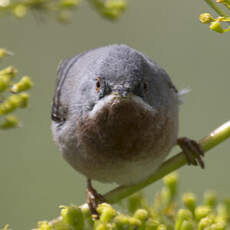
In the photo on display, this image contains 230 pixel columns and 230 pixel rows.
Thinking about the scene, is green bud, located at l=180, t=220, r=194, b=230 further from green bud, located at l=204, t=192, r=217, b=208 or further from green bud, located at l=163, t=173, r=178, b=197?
green bud, located at l=163, t=173, r=178, b=197

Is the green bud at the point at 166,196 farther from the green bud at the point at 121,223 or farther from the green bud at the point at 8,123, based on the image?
the green bud at the point at 8,123

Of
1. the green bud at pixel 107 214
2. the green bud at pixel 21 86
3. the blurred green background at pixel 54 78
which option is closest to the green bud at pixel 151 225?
the green bud at pixel 107 214

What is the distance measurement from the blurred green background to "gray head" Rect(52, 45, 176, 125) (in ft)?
9.77

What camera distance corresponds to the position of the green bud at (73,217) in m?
2.67

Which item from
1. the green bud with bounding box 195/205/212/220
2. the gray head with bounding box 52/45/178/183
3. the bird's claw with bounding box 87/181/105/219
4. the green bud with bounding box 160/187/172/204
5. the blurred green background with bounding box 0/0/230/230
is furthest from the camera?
the blurred green background with bounding box 0/0/230/230

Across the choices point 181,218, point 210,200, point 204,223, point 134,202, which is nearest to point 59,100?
point 134,202

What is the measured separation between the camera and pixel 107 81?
321 centimetres

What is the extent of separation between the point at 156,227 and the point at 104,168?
108 cm

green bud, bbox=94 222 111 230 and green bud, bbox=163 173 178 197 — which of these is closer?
green bud, bbox=94 222 111 230

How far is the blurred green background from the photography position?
7.21m

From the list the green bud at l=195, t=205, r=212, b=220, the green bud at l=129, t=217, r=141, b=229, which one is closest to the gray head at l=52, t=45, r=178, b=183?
the green bud at l=195, t=205, r=212, b=220

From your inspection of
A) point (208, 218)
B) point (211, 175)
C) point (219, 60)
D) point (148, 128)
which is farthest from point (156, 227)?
point (219, 60)

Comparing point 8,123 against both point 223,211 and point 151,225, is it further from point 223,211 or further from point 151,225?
point 223,211

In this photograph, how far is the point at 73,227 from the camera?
2668mm
